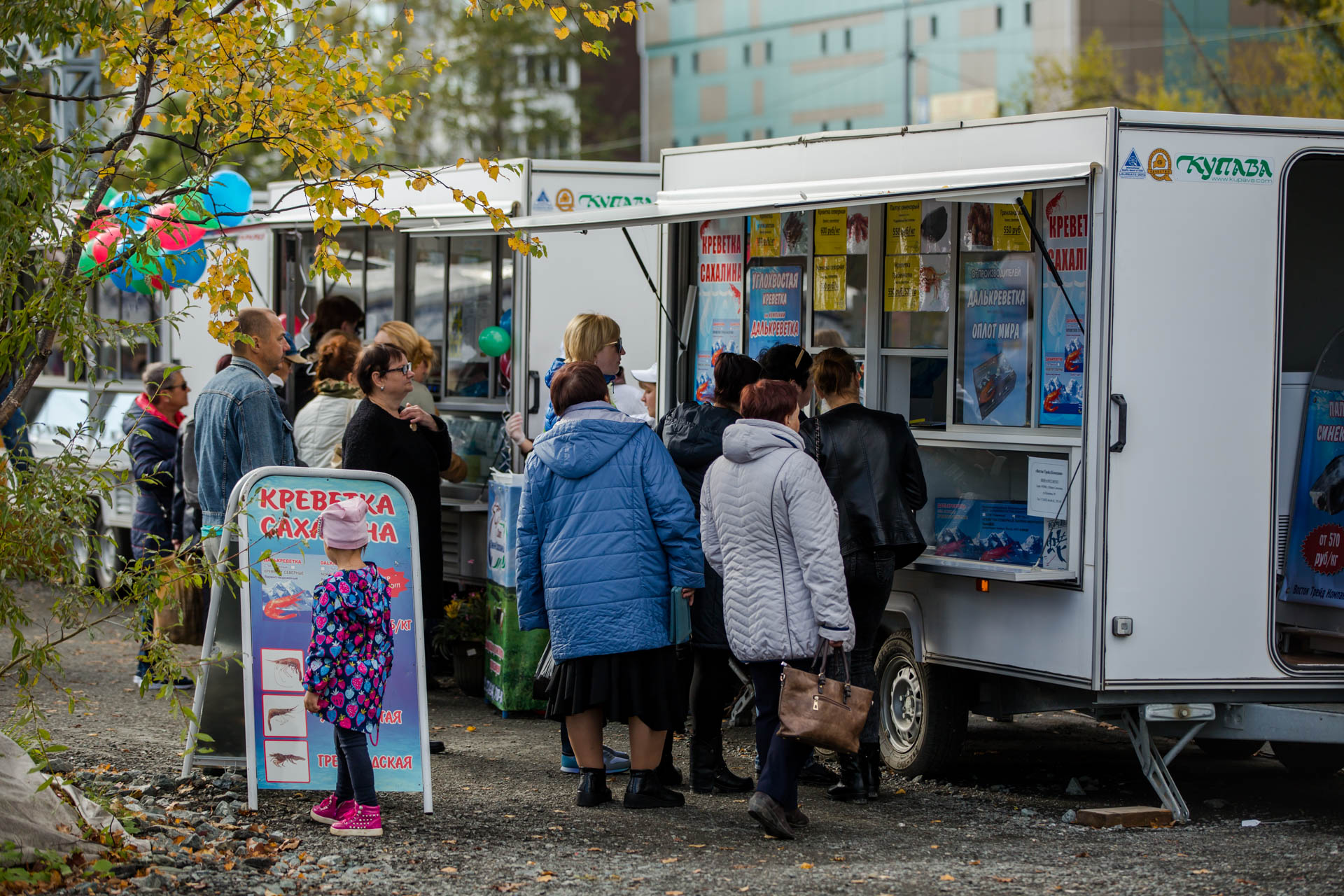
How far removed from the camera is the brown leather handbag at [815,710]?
6008 mm

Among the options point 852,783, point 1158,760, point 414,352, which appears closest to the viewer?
point 1158,760

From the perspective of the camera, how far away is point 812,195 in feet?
23.4

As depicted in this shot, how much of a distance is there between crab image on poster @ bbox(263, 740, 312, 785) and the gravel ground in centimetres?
14

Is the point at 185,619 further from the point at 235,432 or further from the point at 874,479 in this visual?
the point at 874,479

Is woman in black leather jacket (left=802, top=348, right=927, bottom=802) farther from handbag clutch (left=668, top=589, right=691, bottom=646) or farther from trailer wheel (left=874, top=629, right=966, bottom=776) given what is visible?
handbag clutch (left=668, top=589, right=691, bottom=646)

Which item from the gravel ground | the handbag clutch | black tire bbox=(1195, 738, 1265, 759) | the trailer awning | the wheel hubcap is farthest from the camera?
black tire bbox=(1195, 738, 1265, 759)

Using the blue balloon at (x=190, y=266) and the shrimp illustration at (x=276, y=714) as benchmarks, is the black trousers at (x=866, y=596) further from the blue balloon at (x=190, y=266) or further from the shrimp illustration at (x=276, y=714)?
the blue balloon at (x=190, y=266)

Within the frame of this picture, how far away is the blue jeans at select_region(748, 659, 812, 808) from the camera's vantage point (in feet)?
20.3

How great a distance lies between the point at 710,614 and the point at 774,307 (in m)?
2.28

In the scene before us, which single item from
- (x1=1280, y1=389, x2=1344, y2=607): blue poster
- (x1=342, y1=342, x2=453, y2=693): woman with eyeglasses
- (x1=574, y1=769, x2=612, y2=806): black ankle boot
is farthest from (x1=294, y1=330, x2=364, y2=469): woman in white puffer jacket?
(x1=1280, y1=389, x2=1344, y2=607): blue poster

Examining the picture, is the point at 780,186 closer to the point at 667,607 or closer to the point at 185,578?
the point at 667,607

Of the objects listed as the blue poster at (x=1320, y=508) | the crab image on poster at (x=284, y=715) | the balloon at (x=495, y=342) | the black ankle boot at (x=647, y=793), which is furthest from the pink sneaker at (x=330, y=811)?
the balloon at (x=495, y=342)

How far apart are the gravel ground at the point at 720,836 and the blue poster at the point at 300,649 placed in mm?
185

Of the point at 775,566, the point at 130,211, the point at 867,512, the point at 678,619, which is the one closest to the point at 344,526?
the point at 130,211
